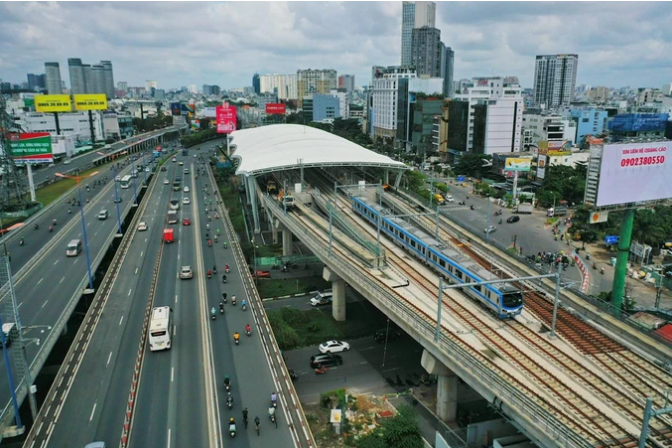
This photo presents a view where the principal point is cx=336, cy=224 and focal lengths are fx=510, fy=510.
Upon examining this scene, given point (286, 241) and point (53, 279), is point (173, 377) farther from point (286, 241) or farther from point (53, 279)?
point (286, 241)

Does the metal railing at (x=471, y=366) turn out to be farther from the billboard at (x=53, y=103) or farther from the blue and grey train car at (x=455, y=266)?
the billboard at (x=53, y=103)

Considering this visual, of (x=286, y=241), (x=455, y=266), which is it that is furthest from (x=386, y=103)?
(x=455, y=266)

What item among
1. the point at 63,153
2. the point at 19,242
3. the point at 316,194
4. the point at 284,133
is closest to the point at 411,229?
the point at 316,194

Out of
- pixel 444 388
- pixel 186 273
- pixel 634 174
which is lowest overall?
pixel 444 388

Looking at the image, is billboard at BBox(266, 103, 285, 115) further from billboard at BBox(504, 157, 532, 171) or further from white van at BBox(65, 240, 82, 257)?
white van at BBox(65, 240, 82, 257)

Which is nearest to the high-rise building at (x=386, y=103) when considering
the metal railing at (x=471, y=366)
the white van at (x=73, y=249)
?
the white van at (x=73, y=249)

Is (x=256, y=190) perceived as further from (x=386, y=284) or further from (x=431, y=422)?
(x=431, y=422)
